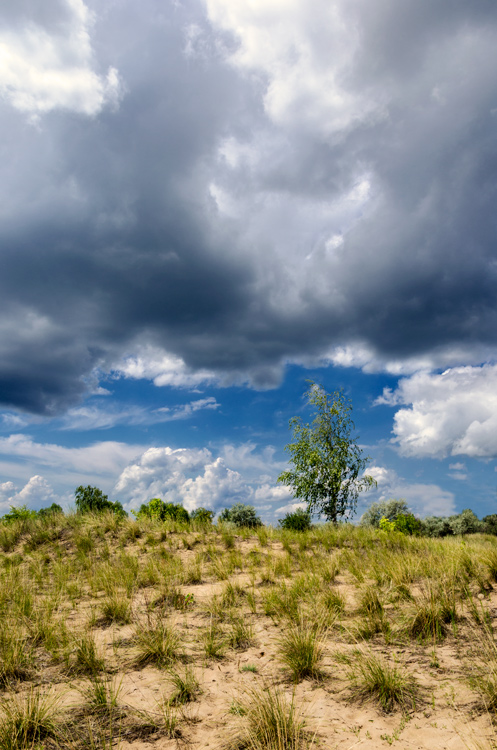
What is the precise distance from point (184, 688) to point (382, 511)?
33.9 metres

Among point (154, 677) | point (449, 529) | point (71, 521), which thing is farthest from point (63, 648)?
point (449, 529)

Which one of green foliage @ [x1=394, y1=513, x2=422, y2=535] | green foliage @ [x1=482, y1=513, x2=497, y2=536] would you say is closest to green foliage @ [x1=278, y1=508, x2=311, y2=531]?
green foliage @ [x1=394, y1=513, x2=422, y2=535]

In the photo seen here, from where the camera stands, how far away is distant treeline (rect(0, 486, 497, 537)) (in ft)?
56.9

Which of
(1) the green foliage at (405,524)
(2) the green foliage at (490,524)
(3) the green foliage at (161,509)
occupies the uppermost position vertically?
(3) the green foliage at (161,509)

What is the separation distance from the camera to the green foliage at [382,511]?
33.6 meters

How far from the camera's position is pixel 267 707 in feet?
11.2

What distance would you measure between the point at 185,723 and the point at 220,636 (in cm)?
209

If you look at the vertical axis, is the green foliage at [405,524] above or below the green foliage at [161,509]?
below

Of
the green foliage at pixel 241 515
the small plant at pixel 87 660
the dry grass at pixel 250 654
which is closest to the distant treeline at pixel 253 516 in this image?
the green foliage at pixel 241 515

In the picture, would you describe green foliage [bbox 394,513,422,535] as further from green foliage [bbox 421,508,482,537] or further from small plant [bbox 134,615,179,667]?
green foliage [bbox 421,508,482,537]

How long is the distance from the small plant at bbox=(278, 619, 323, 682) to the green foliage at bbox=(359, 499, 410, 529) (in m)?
30.9

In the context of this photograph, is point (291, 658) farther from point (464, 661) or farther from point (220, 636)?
point (464, 661)

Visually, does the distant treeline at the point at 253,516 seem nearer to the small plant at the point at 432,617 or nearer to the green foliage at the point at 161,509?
the green foliage at the point at 161,509

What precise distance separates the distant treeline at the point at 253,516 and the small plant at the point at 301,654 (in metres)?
10.2
